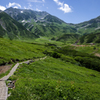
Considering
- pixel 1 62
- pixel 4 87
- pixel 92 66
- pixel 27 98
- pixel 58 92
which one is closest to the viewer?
pixel 27 98

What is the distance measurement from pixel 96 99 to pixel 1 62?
3197 cm

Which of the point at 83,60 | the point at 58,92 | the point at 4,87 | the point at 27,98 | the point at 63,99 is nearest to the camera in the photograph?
the point at 27,98

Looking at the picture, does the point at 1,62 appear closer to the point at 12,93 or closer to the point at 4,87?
the point at 4,87

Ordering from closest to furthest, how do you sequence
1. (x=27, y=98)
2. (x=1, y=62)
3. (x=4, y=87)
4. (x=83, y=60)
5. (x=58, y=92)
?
(x=27, y=98)
(x=58, y=92)
(x=4, y=87)
(x=1, y=62)
(x=83, y=60)

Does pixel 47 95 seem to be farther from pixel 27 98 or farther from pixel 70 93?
pixel 70 93

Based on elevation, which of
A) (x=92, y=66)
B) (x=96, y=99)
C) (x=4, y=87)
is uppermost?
(x=4, y=87)

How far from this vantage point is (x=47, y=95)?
13547mm

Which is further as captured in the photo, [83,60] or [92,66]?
[83,60]

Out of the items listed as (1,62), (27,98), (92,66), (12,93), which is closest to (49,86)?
(27,98)

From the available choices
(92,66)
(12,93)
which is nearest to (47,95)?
(12,93)

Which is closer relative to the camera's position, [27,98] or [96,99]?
[27,98]

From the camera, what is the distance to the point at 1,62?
31.5 meters

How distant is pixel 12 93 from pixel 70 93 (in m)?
9.84

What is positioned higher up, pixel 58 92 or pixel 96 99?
pixel 58 92
